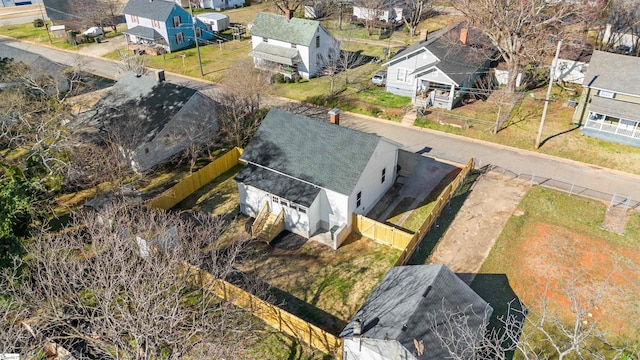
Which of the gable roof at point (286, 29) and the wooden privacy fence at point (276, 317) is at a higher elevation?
the gable roof at point (286, 29)

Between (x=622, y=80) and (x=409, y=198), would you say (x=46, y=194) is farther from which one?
(x=622, y=80)

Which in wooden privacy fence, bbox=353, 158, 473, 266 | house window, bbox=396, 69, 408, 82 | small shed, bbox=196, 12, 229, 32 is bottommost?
wooden privacy fence, bbox=353, 158, 473, 266

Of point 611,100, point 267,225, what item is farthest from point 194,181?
point 611,100

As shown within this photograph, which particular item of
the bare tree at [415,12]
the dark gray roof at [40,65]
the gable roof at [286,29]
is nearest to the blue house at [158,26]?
the gable roof at [286,29]

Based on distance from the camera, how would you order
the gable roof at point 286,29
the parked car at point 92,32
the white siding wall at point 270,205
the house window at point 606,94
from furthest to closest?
the parked car at point 92,32, the gable roof at point 286,29, the house window at point 606,94, the white siding wall at point 270,205

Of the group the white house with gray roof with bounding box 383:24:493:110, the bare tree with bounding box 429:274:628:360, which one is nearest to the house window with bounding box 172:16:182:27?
the white house with gray roof with bounding box 383:24:493:110

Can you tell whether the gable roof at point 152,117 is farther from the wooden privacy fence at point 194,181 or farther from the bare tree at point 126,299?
the bare tree at point 126,299

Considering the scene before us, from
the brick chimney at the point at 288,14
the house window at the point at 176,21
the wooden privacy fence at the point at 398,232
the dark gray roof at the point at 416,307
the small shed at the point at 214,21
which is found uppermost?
the brick chimney at the point at 288,14

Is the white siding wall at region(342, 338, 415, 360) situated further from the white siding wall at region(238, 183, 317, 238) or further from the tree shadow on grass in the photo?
the white siding wall at region(238, 183, 317, 238)
